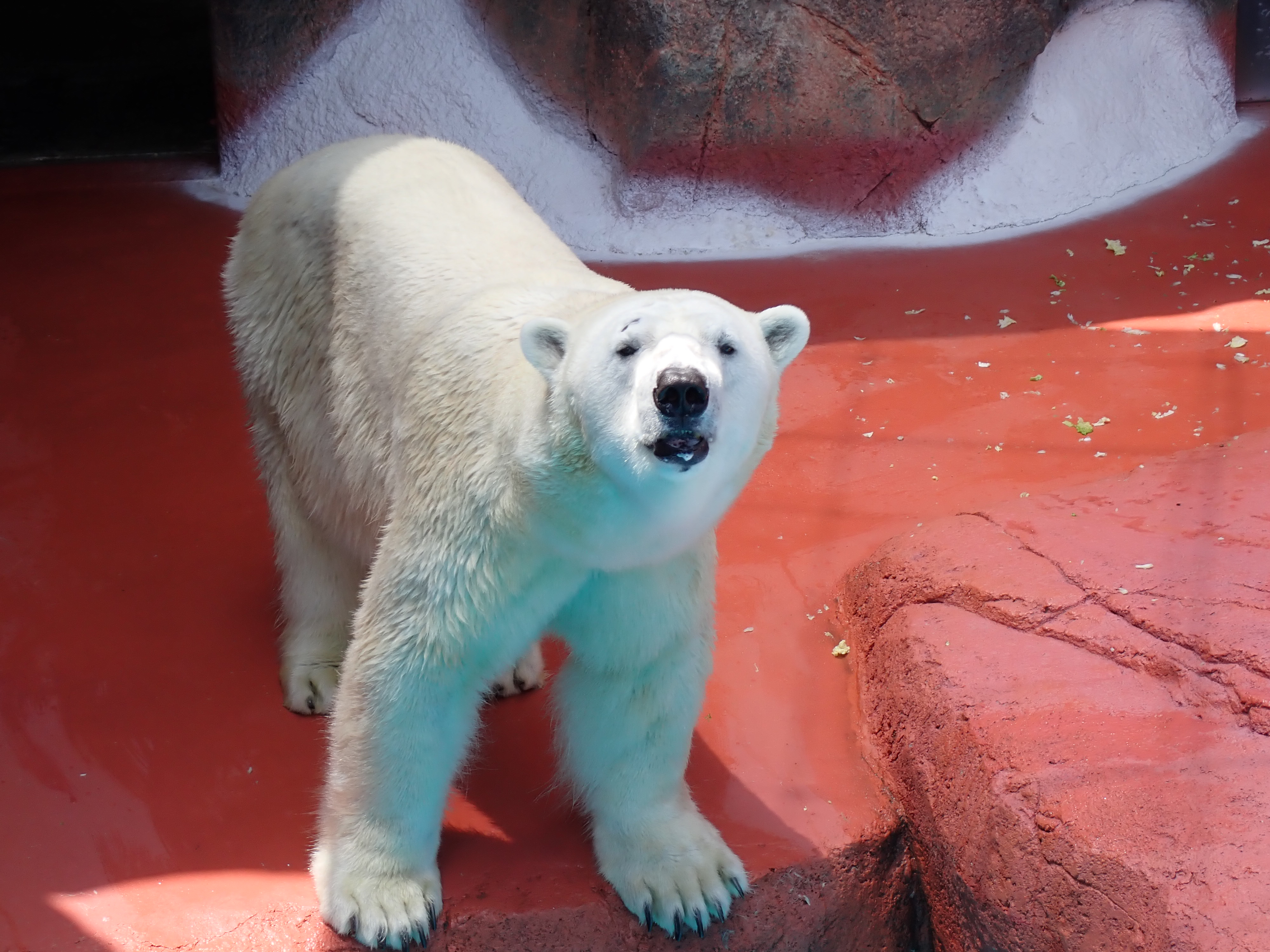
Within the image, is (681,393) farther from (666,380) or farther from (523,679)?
(523,679)

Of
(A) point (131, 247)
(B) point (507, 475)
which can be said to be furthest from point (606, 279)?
(A) point (131, 247)

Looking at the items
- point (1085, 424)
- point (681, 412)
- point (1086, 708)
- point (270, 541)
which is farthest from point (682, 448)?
point (1085, 424)

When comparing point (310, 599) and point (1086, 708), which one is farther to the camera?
point (310, 599)

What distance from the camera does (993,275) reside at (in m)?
5.72

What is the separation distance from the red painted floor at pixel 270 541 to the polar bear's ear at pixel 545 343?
3.81 ft

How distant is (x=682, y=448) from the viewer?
74.4 inches

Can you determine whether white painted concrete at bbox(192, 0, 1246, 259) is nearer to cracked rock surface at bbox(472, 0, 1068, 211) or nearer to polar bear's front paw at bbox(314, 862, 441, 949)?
cracked rock surface at bbox(472, 0, 1068, 211)

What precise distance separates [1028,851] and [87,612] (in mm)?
2540

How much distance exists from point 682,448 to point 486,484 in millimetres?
491

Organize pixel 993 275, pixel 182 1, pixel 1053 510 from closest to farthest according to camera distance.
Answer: pixel 1053 510 → pixel 993 275 → pixel 182 1

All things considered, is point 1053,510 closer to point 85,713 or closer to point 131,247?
point 85,713

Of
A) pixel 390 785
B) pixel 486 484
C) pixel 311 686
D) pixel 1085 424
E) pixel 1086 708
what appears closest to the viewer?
pixel 486 484

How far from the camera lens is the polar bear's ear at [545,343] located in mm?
2098

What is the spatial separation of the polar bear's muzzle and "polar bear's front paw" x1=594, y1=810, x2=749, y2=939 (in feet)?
3.44
